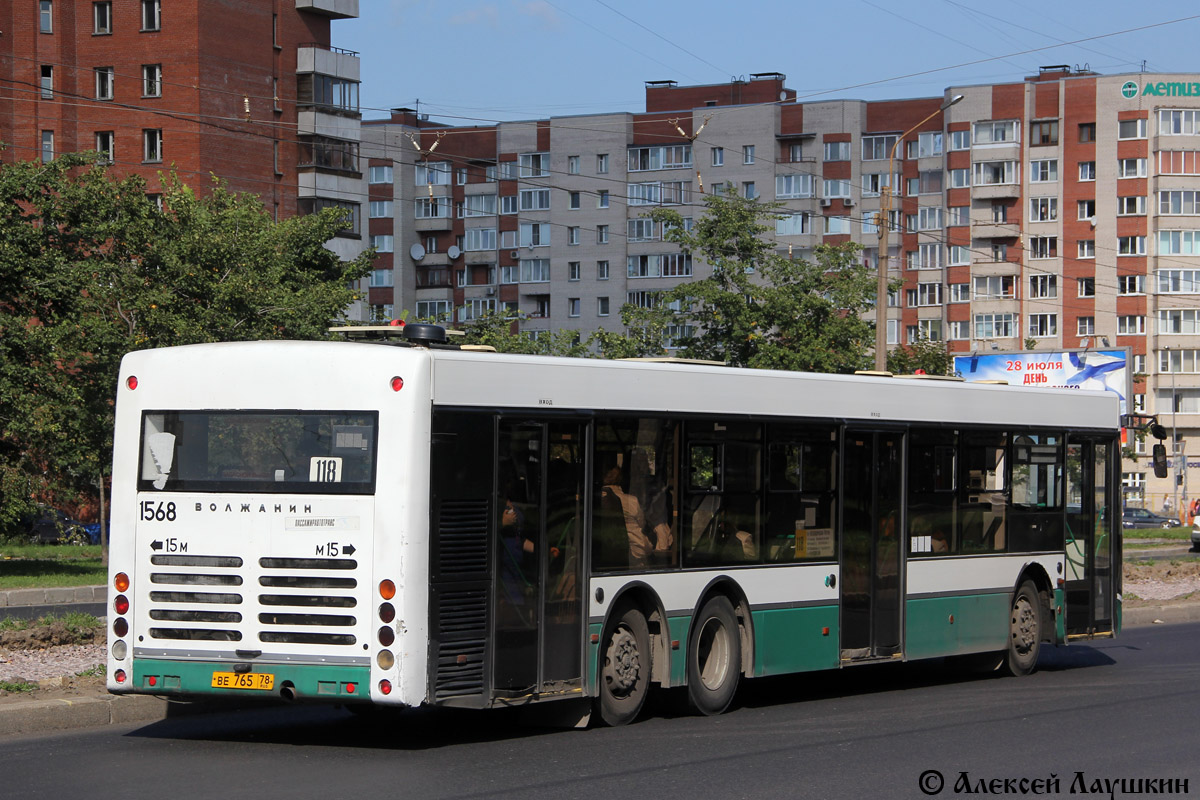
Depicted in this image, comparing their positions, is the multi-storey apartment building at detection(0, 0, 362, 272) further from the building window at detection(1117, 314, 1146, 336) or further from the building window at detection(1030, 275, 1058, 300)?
the building window at detection(1117, 314, 1146, 336)

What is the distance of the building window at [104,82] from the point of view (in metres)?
64.4

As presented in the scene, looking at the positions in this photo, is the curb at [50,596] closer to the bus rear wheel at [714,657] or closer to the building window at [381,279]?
the bus rear wheel at [714,657]

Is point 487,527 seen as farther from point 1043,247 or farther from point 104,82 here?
point 1043,247

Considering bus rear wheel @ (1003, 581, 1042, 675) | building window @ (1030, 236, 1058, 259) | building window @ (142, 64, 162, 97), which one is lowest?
bus rear wheel @ (1003, 581, 1042, 675)

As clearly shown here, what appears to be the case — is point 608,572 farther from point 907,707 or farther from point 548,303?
point 548,303

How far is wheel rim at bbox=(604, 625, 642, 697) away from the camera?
11891 millimetres

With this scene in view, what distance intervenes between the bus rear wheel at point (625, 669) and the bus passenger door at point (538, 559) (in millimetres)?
408

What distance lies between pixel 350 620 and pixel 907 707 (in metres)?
5.61

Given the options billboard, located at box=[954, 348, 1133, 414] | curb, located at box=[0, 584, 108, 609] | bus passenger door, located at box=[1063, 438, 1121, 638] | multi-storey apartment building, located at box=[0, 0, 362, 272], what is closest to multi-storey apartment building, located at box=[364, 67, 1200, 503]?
multi-storey apartment building, located at box=[0, 0, 362, 272]

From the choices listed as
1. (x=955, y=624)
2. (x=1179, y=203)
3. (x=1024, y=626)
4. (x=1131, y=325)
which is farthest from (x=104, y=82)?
(x=1179, y=203)

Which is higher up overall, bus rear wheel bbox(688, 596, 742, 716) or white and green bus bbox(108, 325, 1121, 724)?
white and green bus bbox(108, 325, 1121, 724)

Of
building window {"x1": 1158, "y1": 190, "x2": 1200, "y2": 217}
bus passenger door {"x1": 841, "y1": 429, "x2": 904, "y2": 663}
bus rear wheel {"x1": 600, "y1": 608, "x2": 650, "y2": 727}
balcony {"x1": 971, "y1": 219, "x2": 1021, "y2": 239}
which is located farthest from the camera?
balcony {"x1": 971, "y1": 219, "x2": 1021, "y2": 239}

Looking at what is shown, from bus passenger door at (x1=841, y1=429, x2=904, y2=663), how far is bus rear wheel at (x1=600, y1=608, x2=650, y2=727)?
2742 mm

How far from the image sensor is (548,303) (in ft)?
339
